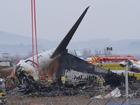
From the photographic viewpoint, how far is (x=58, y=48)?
32.9m

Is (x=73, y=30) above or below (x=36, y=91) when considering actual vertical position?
above

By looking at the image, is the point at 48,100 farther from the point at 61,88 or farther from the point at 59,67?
the point at 59,67

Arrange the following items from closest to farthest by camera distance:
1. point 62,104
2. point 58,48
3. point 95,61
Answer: point 62,104 < point 58,48 < point 95,61

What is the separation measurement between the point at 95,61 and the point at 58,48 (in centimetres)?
707

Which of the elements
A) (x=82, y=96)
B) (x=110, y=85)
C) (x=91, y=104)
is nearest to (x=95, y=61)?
(x=110, y=85)

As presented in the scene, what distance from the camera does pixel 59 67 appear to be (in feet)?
107

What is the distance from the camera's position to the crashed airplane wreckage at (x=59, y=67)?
31.5 meters

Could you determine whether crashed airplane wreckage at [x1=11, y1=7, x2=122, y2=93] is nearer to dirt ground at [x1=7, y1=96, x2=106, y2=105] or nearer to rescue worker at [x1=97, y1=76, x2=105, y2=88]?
rescue worker at [x1=97, y1=76, x2=105, y2=88]

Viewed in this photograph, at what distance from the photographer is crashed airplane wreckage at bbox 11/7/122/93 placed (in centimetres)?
3155

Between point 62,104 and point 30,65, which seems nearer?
point 62,104

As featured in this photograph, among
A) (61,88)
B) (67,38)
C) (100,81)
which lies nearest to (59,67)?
(67,38)

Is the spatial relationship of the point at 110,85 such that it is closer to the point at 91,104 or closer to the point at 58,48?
the point at 58,48

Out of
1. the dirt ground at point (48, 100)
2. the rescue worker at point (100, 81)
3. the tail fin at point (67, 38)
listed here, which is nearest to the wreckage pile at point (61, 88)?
the rescue worker at point (100, 81)

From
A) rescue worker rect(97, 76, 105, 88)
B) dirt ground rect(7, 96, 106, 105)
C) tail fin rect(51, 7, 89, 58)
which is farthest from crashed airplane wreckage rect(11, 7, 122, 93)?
dirt ground rect(7, 96, 106, 105)
